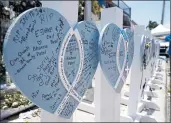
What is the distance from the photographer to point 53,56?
1000 millimetres

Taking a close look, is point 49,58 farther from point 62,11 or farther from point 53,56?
point 62,11

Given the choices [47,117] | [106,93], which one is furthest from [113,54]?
[47,117]

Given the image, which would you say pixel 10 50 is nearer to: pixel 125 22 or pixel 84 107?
pixel 84 107

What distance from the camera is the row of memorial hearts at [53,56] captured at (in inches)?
32.7

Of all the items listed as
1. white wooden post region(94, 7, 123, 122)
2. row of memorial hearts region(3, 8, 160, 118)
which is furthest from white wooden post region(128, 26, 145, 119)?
row of memorial hearts region(3, 8, 160, 118)

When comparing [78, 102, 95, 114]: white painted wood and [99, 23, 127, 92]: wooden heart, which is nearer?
[99, 23, 127, 92]: wooden heart

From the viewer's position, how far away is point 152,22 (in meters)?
38.9

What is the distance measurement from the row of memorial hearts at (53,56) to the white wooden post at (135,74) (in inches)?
46.1

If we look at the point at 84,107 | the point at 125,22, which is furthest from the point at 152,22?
the point at 84,107

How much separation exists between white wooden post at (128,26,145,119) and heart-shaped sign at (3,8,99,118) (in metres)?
1.37

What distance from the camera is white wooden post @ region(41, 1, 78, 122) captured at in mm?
1068

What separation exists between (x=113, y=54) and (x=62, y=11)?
0.60 meters

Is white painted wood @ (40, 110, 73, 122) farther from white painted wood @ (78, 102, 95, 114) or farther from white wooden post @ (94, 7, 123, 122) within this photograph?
white painted wood @ (78, 102, 95, 114)

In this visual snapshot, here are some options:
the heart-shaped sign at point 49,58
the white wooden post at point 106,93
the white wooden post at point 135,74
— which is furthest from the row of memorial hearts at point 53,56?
the white wooden post at point 135,74
